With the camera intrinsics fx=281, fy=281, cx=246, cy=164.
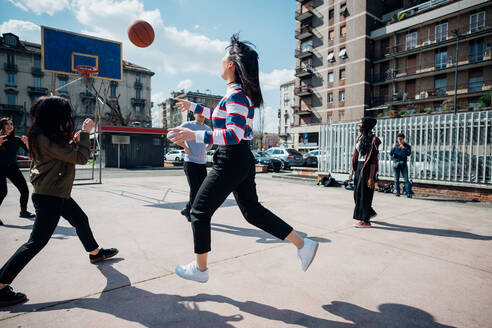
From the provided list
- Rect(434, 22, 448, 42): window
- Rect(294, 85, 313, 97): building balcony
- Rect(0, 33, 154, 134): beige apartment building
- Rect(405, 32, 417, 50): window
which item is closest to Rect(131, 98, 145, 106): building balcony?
Rect(0, 33, 154, 134): beige apartment building

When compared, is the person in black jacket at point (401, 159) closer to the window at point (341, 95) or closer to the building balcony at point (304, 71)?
the window at point (341, 95)

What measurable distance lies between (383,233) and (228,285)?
2665 millimetres

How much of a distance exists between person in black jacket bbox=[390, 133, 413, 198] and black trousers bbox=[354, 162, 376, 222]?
3.72 meters

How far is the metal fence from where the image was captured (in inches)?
272

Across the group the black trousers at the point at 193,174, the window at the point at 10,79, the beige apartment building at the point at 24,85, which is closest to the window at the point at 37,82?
the beige apartment building at the point at 24,85

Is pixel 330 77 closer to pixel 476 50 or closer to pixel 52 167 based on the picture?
pixel 476 50

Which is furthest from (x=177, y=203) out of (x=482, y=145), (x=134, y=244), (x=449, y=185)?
(x=482, y=145)

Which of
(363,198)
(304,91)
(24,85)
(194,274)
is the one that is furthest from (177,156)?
(24,85)

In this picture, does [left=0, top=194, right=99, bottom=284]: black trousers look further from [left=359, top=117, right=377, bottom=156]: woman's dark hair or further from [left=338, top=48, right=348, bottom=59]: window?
[left=338, top=48, right=348, bottom=59]: window

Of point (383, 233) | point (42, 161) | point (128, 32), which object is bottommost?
point (383, 233)

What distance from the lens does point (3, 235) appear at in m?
3.64

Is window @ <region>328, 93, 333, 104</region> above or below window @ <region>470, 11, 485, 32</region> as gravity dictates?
below

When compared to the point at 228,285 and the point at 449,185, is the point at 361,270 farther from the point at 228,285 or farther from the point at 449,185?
the point at 449,185

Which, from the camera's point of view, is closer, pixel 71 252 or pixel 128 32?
pixel 71 252
